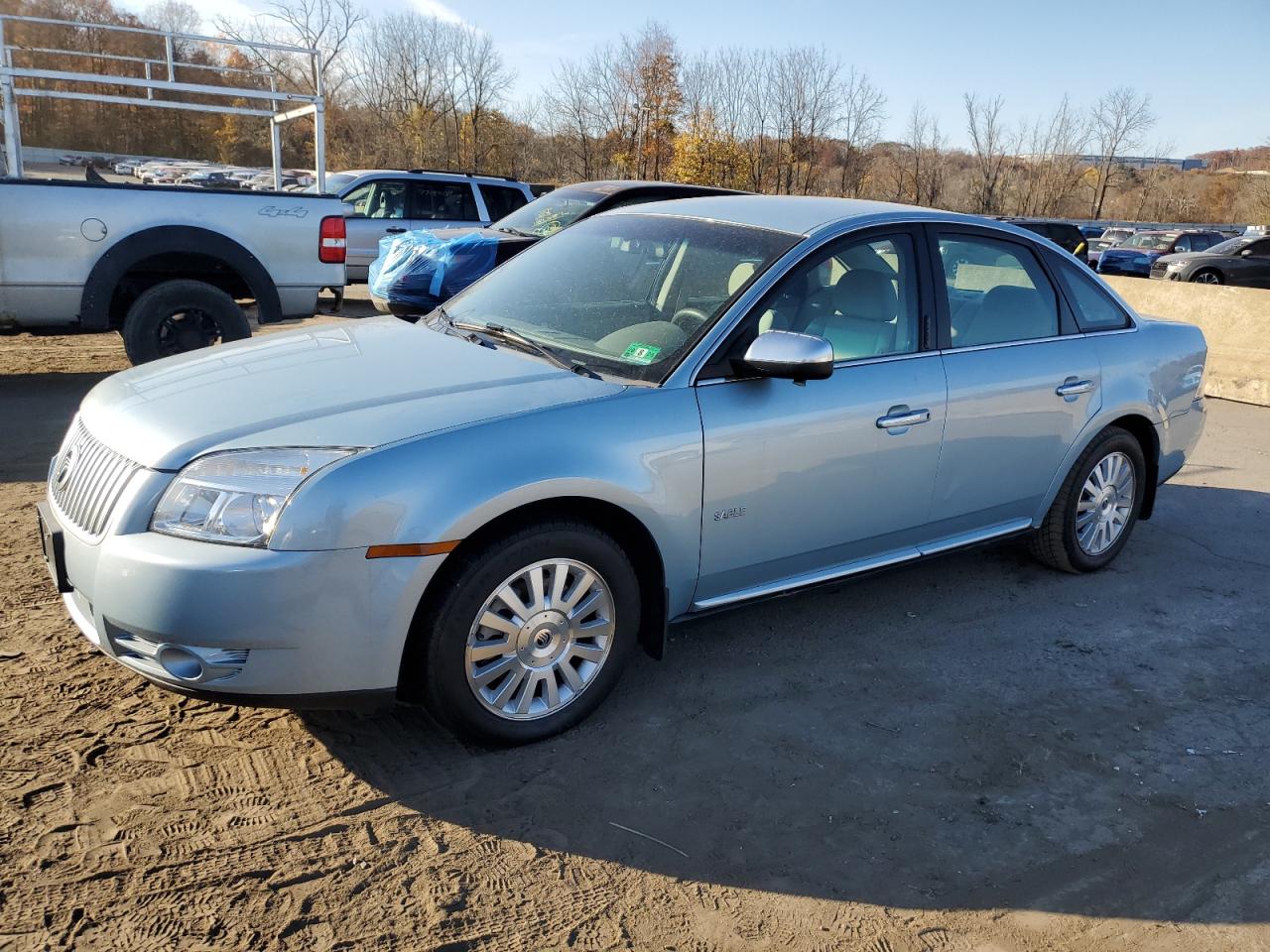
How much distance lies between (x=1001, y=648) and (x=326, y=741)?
9.05ft

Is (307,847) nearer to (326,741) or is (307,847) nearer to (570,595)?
(326,741)

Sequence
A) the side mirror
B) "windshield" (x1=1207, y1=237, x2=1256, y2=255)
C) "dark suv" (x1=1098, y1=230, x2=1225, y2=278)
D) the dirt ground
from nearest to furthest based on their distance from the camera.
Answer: the dirt ground, the side mirror, "windshield" (x1=1207, y1=237, x2=1256, y2=255), "dark suv" (x1=1098, y1=230, x2=1225, y2=278)

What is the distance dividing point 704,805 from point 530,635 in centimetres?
75

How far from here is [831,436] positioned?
3.75 m

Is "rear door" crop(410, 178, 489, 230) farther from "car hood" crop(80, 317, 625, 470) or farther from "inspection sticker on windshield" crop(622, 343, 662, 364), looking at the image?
"inspection sticker on windshield" crop(622, 343, 662, 364)

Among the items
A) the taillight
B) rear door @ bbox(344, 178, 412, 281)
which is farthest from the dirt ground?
rear door @ bbox(344, 178, 412, 281)

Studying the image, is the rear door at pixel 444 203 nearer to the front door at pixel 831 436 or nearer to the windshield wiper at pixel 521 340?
the windshield wiper at pixel 521 340

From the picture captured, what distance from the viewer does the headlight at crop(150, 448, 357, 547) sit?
2789 millimetres

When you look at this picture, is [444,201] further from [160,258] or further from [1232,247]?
[1232,247]

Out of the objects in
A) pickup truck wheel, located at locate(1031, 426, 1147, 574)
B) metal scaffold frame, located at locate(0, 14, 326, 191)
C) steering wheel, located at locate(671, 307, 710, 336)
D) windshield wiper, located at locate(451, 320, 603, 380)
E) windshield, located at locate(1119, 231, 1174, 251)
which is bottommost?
pickup truck wheel, located at locate(1031, 426, 1147, 574)

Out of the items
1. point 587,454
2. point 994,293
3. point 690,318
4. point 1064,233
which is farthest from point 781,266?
point 1064,233

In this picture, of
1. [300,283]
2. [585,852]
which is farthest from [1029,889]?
[300,283]

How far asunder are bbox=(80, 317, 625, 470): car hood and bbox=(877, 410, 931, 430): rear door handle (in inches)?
45.1

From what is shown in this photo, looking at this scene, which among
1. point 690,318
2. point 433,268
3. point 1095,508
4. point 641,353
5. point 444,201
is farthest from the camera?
point 444,201
